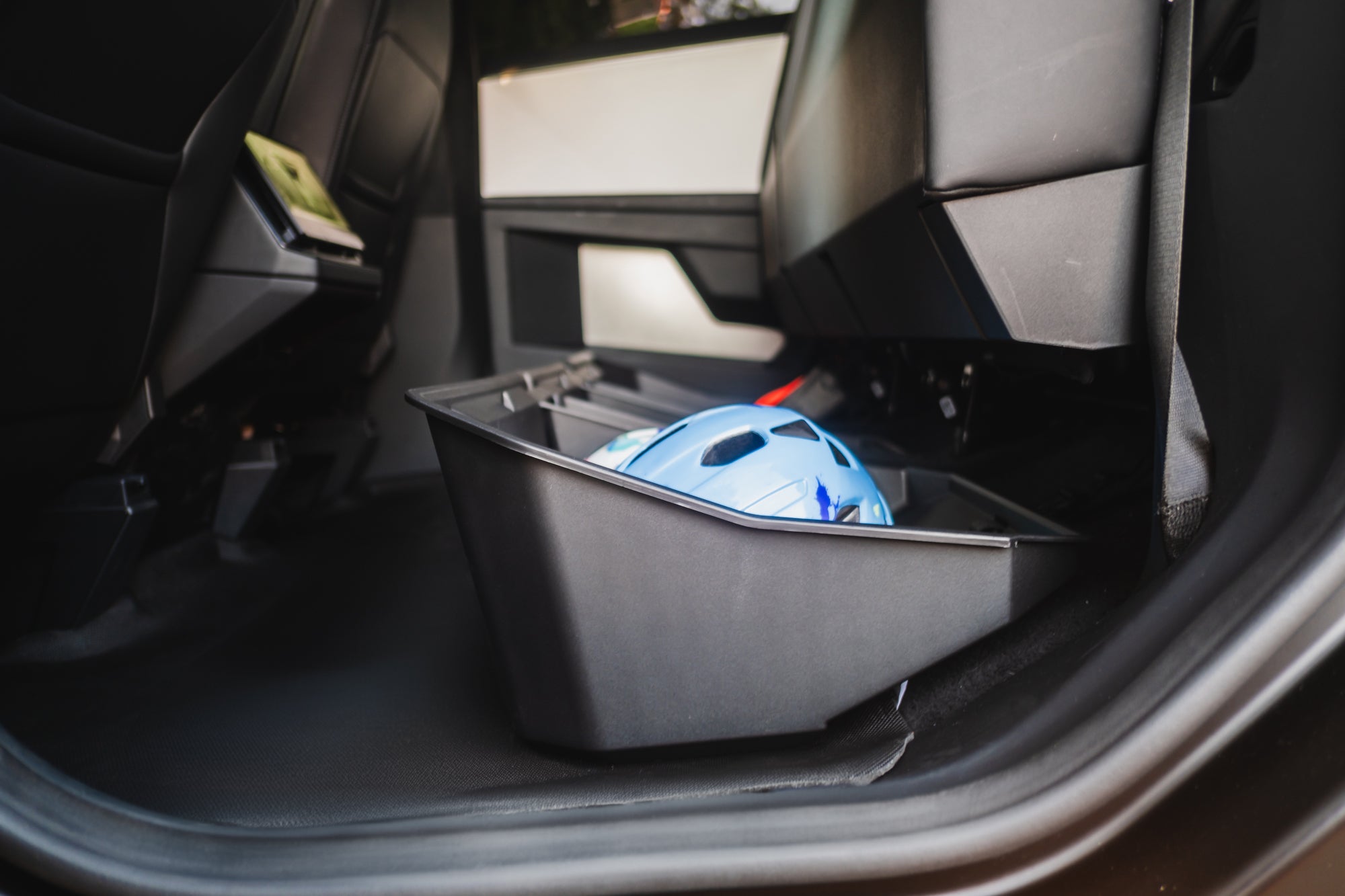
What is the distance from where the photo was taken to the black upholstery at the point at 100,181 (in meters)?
0.65

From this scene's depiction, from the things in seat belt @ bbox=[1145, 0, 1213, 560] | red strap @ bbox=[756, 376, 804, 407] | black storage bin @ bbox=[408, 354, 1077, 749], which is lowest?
red strap @ bbox=[756, 376, 804, 407]

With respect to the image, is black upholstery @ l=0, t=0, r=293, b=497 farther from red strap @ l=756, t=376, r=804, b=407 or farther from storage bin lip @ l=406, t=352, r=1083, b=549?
red strap @ l=756, t=376, r=804, b=407

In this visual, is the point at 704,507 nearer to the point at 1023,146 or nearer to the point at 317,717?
the point at 1023,146

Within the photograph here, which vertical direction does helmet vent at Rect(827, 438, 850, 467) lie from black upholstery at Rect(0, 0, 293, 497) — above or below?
below

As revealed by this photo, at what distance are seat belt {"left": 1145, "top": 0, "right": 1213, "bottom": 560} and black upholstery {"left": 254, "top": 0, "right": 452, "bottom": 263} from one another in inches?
46.7

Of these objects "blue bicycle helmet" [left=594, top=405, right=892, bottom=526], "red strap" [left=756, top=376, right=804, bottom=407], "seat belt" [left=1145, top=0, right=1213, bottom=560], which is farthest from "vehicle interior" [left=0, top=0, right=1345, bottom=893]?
"red strap" [left=756, top=376, right=804, bottom=407]

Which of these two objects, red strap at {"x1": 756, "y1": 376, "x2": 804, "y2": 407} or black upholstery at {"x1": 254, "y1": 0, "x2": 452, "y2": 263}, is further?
red strap at {"x1": 756, "y1": 376, "x2": 804, "y2": 407}

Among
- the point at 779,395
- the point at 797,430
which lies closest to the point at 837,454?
the point at 797,430

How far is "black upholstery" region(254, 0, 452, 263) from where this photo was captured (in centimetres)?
133

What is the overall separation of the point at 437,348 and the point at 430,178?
0.44m

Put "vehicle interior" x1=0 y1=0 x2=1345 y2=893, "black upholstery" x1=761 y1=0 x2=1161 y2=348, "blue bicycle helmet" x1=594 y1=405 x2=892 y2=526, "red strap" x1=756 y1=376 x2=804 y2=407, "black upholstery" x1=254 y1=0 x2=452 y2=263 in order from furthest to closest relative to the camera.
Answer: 1. "red strap" x1=756 y1=376 x2=804 y2=407
2. "black upholstery" x1=254 y1=0 x2=452 y2=263
3. "blue bicycle helmet" x1=594 y1=405 x2=892 y2=526
4. "black upholstery" x1=761 y1=0 x2=1161 y2=348
5. "vehicle interior" x1=0 y1=0 x2=1345 y2=893

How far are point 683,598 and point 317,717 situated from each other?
1.39 feet

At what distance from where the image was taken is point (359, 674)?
0.86 metres

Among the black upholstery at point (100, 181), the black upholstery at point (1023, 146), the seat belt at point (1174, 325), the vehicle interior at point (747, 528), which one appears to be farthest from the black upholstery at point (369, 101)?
the seat belt at point (1174, 325)
